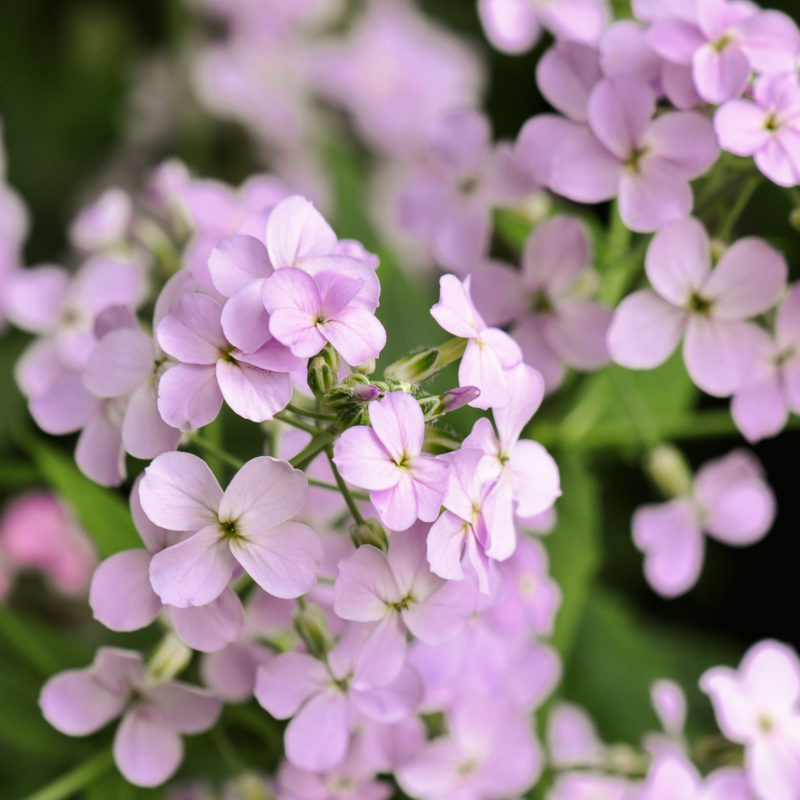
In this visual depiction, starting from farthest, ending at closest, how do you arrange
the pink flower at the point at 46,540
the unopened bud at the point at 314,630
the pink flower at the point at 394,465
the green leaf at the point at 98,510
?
1. the pink flower at the point at 46,540
2. the green leaf at the point at 98,510
3. the unopened bud at the point at 314,630
4. the pink flower at the point at 394,465

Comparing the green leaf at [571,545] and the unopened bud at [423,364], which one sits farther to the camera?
the green leaf at [571,545]

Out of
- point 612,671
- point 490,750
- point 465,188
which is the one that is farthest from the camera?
point 612,671

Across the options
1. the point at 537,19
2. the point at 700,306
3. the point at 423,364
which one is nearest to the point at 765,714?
the point at 700,306

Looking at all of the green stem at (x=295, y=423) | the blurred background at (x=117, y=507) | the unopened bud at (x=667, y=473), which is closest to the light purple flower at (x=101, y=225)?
the blurred background at (x=117, y=507)


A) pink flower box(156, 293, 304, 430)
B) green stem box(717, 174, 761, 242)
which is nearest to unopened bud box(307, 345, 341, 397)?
pink flower box(156, 293, 304, 430)

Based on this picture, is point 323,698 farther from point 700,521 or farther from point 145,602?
point 700,521

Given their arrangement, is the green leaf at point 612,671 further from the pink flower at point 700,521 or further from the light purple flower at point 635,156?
the light purple flower at point 635,156

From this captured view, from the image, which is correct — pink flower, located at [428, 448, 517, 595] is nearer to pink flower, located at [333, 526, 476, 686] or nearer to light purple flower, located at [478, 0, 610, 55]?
pink flower, located at [333, 526, 476, 686]
